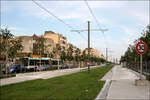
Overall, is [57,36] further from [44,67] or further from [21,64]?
[21,64]

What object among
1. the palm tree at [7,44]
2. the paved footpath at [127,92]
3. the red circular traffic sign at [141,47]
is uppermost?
the palm tree at [7,44]

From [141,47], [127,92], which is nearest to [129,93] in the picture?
[127,92]

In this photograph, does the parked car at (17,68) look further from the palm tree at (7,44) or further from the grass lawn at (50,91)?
the grass lawn at (50,91)

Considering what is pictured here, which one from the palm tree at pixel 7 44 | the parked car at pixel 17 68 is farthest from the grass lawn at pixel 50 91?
the parked car at pixel 17 68

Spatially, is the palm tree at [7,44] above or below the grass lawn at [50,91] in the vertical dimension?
above

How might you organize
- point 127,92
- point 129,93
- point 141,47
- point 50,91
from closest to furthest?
point 129,93 → point 127,92 → point 50,91 → point 141,47

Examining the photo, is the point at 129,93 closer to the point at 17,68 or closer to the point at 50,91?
the point at 50,91

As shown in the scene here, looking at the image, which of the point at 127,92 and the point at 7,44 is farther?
the point at 7,44

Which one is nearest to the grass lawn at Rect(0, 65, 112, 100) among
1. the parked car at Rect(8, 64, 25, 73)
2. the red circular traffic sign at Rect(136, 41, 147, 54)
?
the red circular traffic sign at Rect(136, 41, 147, 54)

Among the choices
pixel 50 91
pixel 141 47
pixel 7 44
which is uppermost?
pixel 7 44

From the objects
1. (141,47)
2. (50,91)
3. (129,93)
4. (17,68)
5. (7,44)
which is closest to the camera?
(129,93)

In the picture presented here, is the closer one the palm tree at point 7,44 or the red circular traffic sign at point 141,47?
the red circular traffic sign at point 141,47

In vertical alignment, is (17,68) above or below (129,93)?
above

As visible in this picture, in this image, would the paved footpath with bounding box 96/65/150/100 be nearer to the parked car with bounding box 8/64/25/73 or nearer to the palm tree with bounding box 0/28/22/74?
the palm tree with bounding box 0/28/22/74
